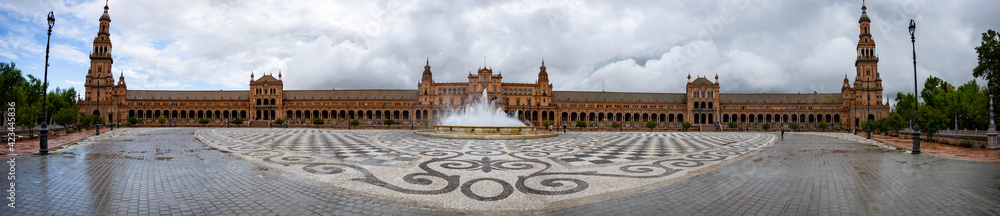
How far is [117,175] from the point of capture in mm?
9016

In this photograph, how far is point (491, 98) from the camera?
3268 inches

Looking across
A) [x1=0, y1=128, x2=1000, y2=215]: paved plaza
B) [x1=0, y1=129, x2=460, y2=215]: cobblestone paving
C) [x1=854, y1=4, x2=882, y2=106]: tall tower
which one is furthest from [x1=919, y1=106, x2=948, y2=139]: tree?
[x1=854, y1=4, x2=882, y2=106]: tall tower

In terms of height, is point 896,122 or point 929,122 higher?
point 929,122

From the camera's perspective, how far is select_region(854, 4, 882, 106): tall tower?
78.9 metres

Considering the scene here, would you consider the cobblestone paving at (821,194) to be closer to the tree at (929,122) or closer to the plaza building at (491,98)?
the tree at (929,122)

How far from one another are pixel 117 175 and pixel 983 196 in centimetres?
1660

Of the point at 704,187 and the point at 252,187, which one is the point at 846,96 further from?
the point at 252,187

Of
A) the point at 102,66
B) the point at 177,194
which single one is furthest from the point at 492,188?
the point at 102,66

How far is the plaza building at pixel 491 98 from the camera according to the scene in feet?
267

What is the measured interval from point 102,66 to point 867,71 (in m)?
147

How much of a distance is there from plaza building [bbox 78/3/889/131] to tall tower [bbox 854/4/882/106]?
150mm

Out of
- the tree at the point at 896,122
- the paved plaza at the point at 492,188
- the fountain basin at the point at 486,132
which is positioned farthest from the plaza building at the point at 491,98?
the paved plaza at the point at 492,188

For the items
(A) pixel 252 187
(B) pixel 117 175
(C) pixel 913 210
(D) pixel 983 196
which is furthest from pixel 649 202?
(B) pixel 117 175

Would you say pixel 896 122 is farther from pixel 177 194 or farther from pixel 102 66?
pixel 102 66
